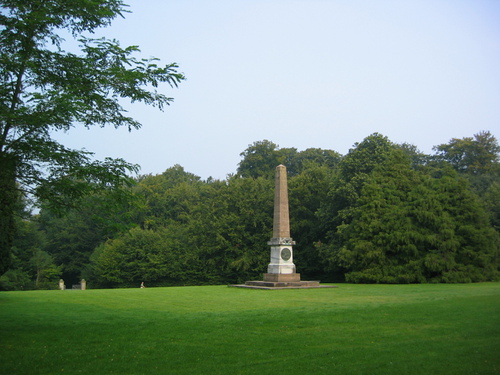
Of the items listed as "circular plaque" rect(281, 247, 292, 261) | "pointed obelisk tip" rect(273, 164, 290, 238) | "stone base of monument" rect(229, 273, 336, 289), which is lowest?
"stone base of monument" rect(229, 273, 336, 289)

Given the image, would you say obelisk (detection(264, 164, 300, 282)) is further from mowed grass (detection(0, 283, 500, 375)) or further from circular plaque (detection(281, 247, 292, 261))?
mowed grass (detection(0, 283, 500, 375))

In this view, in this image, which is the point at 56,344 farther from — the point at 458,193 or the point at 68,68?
the point at 458,193

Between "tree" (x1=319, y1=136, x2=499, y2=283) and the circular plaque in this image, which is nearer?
the circular plaque

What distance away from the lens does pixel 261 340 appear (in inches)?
384

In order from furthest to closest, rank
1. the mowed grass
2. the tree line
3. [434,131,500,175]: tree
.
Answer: [434,131,500,175]: tree < the tree line < the mowed grass

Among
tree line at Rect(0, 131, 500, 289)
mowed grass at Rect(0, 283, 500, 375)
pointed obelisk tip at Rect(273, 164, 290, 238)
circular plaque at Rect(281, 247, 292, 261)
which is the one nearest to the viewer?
mowed grass at Rect(0, 283, 500, 375)

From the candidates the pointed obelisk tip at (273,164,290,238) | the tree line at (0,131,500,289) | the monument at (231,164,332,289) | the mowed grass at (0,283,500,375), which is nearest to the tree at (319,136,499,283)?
the tree line at (0,131,500,289)

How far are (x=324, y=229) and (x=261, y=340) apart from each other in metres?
30.7

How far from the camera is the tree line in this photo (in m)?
30.3

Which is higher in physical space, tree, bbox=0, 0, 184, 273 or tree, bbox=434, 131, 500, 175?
tree, bbox=434, 131, 500, 175

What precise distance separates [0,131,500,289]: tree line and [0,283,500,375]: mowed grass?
346 inches

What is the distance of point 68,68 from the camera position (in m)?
11.0

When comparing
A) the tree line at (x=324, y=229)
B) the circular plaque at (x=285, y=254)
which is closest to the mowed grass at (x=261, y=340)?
the tree line at (x=324, y=229)

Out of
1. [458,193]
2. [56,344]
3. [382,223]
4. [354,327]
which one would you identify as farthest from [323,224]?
[56,344]
